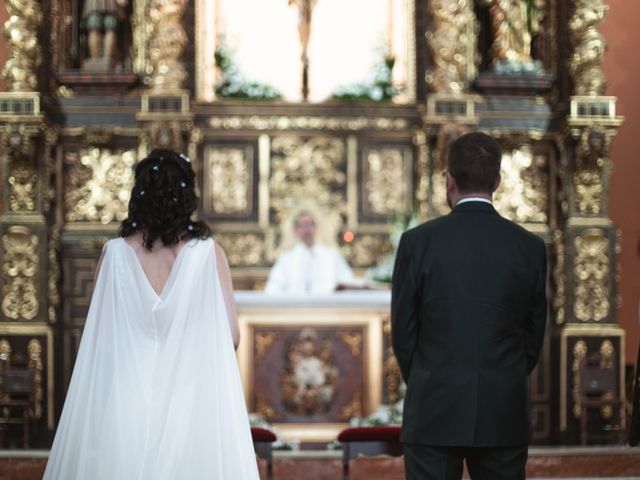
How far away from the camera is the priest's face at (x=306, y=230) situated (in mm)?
9320

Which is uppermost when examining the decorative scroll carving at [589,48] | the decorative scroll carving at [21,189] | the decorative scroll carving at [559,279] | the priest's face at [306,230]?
the decorative scroll carving at [589,48]

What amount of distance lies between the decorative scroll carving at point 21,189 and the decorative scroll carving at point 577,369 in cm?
464

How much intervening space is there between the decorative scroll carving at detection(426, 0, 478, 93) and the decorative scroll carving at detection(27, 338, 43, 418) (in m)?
4.00

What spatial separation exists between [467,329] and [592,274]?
578 centimetres

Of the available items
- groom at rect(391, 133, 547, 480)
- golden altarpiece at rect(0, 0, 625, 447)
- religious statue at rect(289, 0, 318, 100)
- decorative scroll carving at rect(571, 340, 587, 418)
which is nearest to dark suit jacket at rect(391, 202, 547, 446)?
groom at rect(391, 133, 547, 480)

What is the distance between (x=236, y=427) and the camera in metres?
4.53

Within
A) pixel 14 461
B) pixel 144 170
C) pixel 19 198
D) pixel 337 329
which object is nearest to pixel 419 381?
pixel 144 170

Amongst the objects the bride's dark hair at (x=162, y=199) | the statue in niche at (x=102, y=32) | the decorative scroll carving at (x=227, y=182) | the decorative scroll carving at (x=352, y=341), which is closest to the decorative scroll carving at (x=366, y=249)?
the decorative scroll carving at (x=227, y=182)

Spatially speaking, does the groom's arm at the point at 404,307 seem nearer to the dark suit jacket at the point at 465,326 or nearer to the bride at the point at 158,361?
the dark suit jacket at the point at 465,326

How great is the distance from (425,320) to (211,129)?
20.6 feet

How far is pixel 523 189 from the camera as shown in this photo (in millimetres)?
9609

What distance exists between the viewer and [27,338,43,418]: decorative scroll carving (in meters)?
8.92

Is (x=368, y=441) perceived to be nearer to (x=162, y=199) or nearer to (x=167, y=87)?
(x=162, y=199)

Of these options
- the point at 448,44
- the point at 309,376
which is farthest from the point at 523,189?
the point at 309,376
